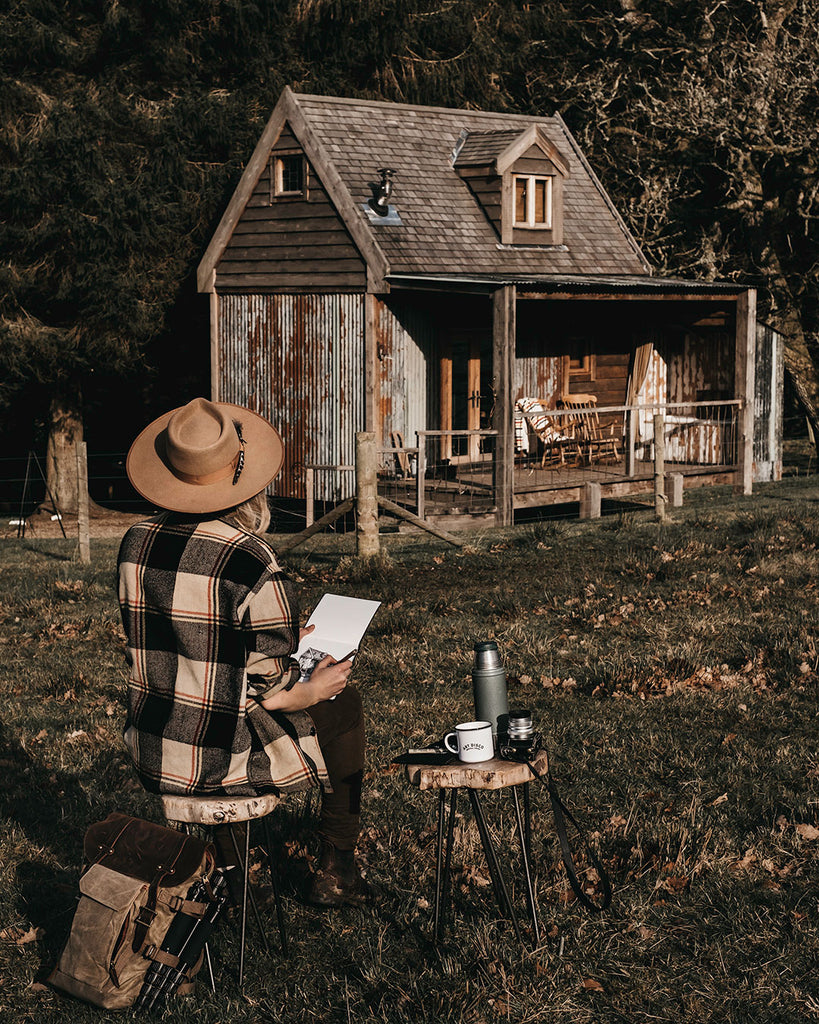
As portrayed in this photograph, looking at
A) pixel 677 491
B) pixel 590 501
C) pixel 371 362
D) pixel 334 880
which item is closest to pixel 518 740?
pixel 334 880

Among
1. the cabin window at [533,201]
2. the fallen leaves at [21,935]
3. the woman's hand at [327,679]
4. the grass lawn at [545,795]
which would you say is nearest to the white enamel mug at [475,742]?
the woman's hand at [327,679]

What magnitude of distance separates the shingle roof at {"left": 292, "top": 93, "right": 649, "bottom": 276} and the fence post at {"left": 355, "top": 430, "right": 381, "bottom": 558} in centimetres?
671

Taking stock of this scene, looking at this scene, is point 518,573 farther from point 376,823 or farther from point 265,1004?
point 265,1004

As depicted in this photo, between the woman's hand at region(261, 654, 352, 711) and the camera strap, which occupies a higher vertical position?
the woman's hand at region(261, 654, 352, 711)

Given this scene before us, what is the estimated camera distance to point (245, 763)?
454 centimetres

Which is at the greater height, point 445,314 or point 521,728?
point 445,314

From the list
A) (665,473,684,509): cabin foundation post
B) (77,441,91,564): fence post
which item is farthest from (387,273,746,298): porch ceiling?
(77,441,91,564): fence post

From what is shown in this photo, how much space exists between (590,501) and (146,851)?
13486 mm

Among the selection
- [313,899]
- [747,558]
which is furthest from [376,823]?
[747,558]

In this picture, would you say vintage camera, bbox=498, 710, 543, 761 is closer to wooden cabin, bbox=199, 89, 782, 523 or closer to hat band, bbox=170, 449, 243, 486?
hat band, bbox=170, 449, 243, 486

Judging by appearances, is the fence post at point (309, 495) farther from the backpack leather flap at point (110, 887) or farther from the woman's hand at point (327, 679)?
the backpack leather flap at point (110, 887)

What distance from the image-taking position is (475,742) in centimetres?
462

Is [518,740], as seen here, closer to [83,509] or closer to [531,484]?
[83,509]

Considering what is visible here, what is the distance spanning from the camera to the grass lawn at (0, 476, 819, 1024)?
15.2 feet
